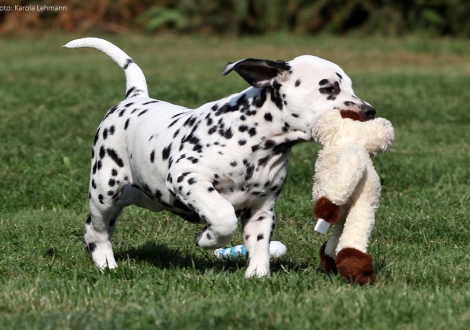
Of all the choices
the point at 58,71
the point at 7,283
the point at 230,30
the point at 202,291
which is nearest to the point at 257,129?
the point at 202,291

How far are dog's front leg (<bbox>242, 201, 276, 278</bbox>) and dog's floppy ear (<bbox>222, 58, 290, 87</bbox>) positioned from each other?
2.29 feet

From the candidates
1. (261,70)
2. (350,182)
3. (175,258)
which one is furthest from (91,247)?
(350,182)

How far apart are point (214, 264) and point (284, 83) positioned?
136cm

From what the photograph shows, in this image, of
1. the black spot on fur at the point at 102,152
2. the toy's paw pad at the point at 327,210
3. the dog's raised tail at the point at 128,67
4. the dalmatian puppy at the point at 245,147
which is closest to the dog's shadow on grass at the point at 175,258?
the dalmatian puppy at the point at 245,147

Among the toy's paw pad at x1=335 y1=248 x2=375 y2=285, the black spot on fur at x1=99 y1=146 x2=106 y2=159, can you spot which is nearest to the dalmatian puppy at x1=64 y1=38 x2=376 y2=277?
the black spot on fur at x1=99 y1=146 x2=106 y2=159

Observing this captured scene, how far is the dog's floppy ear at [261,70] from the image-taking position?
5.02 metres

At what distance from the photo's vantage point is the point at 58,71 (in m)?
15.9

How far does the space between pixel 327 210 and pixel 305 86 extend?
0.71 metres

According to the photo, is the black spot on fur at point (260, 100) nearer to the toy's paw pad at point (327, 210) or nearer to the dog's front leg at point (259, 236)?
the dog's front leg at point (259, 236)

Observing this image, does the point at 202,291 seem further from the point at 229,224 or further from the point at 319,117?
the point at 319,117

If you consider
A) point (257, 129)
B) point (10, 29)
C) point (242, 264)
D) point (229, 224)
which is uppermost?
point (257, 129)

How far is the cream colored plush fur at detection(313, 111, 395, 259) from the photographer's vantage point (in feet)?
15.6

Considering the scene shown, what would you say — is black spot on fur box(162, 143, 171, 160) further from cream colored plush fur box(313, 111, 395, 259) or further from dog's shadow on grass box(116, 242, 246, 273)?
cream colored plush fur box(313, 111, 395, 259)

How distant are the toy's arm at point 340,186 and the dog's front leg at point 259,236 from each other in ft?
1.90
